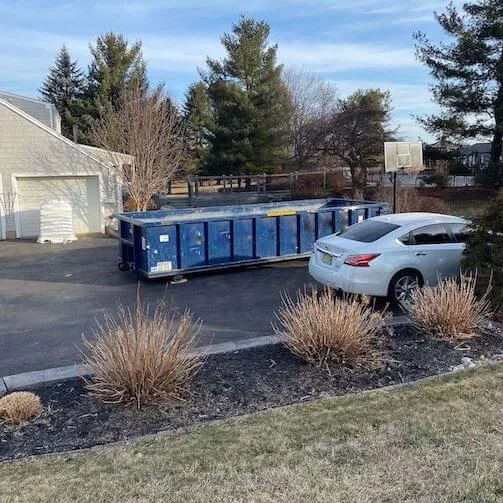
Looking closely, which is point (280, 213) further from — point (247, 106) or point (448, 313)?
point (247, 106)

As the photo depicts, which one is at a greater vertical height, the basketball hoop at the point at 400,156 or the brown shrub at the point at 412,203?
the basketball hoop at the point at 400,156

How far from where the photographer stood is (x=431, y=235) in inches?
348

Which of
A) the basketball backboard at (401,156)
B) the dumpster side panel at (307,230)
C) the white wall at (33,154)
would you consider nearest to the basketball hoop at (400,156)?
the basketball backboard at (401,156)

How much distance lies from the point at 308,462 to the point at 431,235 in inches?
A: 244

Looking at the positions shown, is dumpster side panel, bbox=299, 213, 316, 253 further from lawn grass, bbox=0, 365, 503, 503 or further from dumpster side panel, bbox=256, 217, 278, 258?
lawn grass, bbox=0, 365, 503, 503

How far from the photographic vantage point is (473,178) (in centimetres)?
2914

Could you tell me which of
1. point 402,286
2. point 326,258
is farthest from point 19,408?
point 402,286

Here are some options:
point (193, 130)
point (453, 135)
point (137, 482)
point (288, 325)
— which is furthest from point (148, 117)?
point (193, 130)

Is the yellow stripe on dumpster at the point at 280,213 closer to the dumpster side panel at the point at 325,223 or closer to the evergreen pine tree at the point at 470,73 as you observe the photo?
the dumpster side panel at the point at 325,223

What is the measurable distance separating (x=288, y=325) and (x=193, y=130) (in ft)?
139

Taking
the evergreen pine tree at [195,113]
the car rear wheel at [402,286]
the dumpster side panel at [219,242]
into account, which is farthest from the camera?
the evergreen pine tree at [195,113]

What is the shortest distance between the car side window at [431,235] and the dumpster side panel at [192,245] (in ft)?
16.4

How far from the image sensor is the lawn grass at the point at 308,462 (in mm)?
3180

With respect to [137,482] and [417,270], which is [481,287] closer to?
[417,270]
